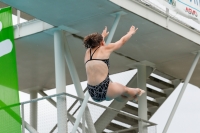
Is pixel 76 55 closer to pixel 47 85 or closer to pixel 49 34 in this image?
pixel 49 34

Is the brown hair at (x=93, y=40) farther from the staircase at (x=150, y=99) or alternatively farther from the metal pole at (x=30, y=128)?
the staircase at (x=150, y=99)

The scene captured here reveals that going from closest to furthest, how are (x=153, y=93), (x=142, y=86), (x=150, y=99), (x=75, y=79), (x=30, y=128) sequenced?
(x=30, y=128) → (x=75, y=79) → (x=142, y=86) → (x=153, y=93) → (x=150, y=99)

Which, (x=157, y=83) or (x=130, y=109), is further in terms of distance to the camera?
(x=130, y=109)

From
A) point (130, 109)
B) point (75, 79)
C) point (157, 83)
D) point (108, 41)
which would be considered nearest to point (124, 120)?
point (130, 109)

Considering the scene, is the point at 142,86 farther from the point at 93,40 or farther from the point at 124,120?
the point at 93,40

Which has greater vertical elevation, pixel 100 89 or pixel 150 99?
pixel 150 99

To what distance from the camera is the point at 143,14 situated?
16031mm

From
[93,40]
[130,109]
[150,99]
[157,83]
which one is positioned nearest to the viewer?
[93,40]

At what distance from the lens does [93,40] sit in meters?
11.2

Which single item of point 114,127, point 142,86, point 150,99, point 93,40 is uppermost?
point 150,99

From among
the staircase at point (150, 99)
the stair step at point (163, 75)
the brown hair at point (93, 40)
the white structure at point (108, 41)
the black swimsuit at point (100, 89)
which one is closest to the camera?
the brown hair at point (93, 40)

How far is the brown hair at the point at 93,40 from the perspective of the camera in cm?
1112

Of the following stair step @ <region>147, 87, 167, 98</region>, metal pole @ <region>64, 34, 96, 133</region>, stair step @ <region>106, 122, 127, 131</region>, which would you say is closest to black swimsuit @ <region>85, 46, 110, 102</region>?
metal pole @ <region>64, 34, 96, 133</region>

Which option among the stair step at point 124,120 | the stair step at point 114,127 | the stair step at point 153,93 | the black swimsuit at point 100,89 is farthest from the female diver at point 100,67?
the stair step at point 153,93
